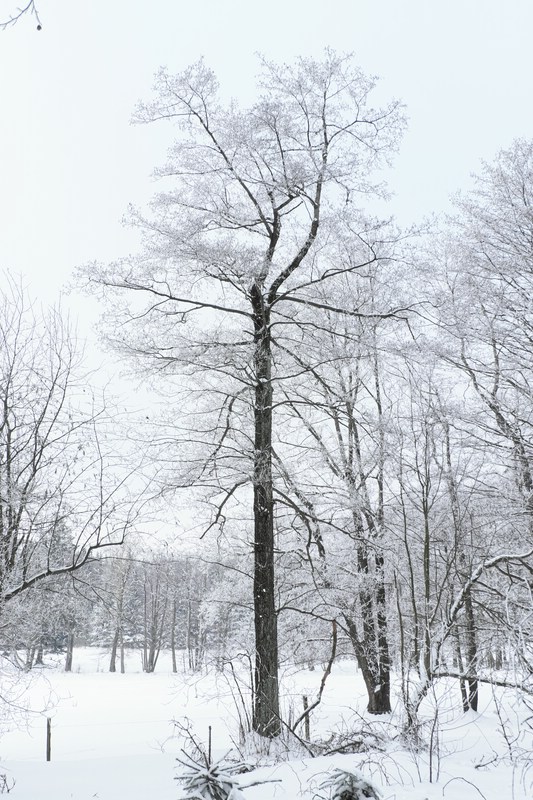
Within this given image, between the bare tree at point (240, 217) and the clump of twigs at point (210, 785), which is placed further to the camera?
the bare tree at point (240, 217)

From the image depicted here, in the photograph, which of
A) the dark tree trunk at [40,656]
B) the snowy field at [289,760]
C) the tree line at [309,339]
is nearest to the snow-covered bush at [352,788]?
the snowy field at [289,760]

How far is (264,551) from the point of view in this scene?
866cm

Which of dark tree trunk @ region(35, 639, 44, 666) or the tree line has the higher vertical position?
the tree line

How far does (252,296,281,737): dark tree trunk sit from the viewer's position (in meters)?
7.75

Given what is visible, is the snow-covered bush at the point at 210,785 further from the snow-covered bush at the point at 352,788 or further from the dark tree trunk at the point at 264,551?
the dark tree trunk at the point at 264,551

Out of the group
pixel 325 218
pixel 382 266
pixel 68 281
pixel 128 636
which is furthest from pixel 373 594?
pixel 128 636

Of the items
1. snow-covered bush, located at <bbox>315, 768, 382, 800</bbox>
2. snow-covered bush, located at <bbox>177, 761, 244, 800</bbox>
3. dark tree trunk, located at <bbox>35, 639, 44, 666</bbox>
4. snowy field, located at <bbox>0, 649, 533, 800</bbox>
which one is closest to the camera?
snow-covered bush, located at <bbox>315, 768, 382, 800</bbox>

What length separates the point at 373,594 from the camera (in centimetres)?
1208

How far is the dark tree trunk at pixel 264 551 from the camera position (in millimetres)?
7753

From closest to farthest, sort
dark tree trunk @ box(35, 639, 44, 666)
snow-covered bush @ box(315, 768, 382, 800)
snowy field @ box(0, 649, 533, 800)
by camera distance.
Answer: snow-covered bush @ box(315, 768, 382, 800)
snowy field @ box(0, 649, 533, 800)
dark tree trunk @ box(35, 639, 44, 666)

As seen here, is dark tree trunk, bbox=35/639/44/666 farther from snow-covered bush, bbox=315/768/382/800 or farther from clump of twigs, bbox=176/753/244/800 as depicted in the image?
snow-covered bush, bbox=315/768/382/800

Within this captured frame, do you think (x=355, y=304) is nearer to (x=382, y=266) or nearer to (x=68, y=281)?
(x=382, y=266)

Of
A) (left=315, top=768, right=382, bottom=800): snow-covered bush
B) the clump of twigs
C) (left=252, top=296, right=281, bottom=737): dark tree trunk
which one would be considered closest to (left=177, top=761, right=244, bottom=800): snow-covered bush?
the clump of twigs

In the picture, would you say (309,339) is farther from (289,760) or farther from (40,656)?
(40,656)
